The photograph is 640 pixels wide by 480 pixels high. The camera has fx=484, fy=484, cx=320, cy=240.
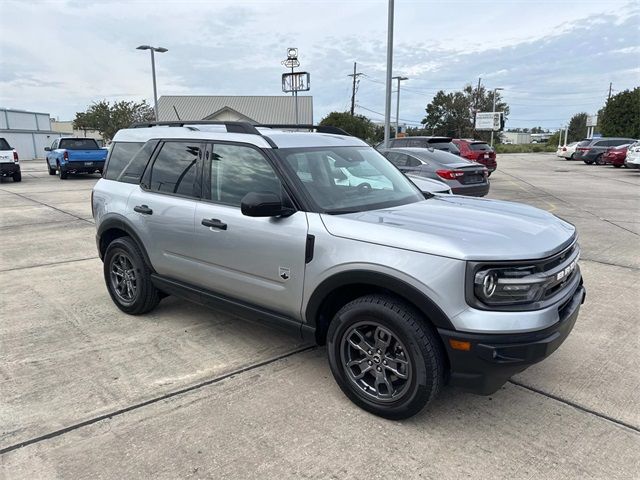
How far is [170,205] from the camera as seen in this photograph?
4188 mm

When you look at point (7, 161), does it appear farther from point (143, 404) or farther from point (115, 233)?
point (143, 404)

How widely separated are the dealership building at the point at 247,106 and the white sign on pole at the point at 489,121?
20.9 metres

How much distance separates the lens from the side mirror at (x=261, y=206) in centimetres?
320

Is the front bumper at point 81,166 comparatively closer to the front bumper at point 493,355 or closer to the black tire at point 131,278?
the black tire at point 131,278

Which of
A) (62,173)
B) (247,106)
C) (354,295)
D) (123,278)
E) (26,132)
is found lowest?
(62,173)

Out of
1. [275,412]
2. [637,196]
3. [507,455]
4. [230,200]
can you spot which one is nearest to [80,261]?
[230,200]

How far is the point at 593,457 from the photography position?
269cm

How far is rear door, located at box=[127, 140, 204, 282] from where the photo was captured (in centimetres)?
408

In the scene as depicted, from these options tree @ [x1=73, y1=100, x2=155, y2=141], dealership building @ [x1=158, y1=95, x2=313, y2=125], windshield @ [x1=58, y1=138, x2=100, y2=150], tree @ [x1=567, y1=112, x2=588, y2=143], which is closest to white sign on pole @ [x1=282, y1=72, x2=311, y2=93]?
windshield @ [x1=58, y1=138, x2=100, y2=150]

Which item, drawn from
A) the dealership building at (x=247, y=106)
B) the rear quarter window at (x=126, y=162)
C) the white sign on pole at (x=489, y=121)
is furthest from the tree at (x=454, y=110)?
the rear quarter window at (x=126, y=162)

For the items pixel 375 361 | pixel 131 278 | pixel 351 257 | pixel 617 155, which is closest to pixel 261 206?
pixel 351 257

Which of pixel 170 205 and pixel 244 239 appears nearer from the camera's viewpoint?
pixel 244 239

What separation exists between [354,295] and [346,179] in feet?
3.38

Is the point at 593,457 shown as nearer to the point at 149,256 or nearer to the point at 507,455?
the point at 507,455
